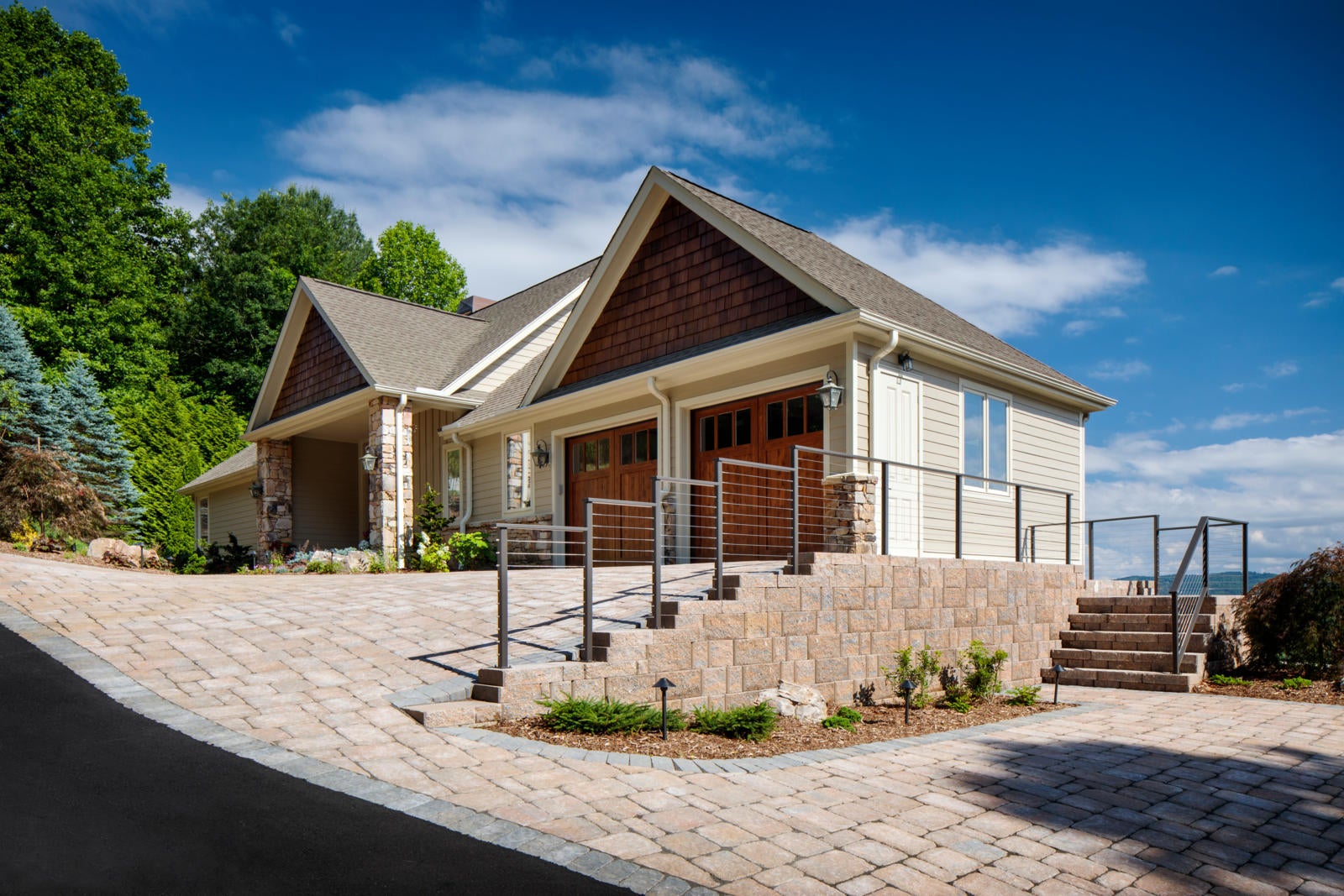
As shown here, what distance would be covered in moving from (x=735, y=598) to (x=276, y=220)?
36476mm

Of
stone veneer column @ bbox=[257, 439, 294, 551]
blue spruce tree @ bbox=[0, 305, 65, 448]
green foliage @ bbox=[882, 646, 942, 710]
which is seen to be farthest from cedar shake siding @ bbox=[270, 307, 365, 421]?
green foliage @ bbox=[882, 646, 942, 710]

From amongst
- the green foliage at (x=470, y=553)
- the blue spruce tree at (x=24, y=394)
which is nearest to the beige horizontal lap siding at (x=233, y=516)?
the blue spruce tree at (x=24, y=394)

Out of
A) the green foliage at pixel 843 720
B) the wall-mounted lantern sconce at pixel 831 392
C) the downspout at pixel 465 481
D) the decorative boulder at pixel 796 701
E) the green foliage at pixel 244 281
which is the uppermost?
the green foliage at pixel 244 281

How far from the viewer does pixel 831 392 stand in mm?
10422

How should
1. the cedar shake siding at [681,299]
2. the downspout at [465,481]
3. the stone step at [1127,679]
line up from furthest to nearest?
the downspout at [465,481], the cedar shake siding at [681,299], the stone step at [1127,679]

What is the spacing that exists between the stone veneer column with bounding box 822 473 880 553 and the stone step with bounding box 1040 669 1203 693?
8.86ft

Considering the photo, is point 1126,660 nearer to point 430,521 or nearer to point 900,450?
point 900,450

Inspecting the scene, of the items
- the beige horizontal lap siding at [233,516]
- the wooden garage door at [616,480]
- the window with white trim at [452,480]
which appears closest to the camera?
the wooden garage door at [616,480]

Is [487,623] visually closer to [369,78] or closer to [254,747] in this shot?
[254,747]

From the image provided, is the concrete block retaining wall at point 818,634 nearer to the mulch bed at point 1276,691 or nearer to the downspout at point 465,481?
the mulch bed at point 1276,691

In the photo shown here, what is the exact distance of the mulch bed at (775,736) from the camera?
19.0ft

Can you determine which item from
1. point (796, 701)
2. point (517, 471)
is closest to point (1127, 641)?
point (796, 701)

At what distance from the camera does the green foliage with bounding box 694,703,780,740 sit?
634 cm

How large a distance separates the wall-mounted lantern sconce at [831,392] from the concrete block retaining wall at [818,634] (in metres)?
2.23
